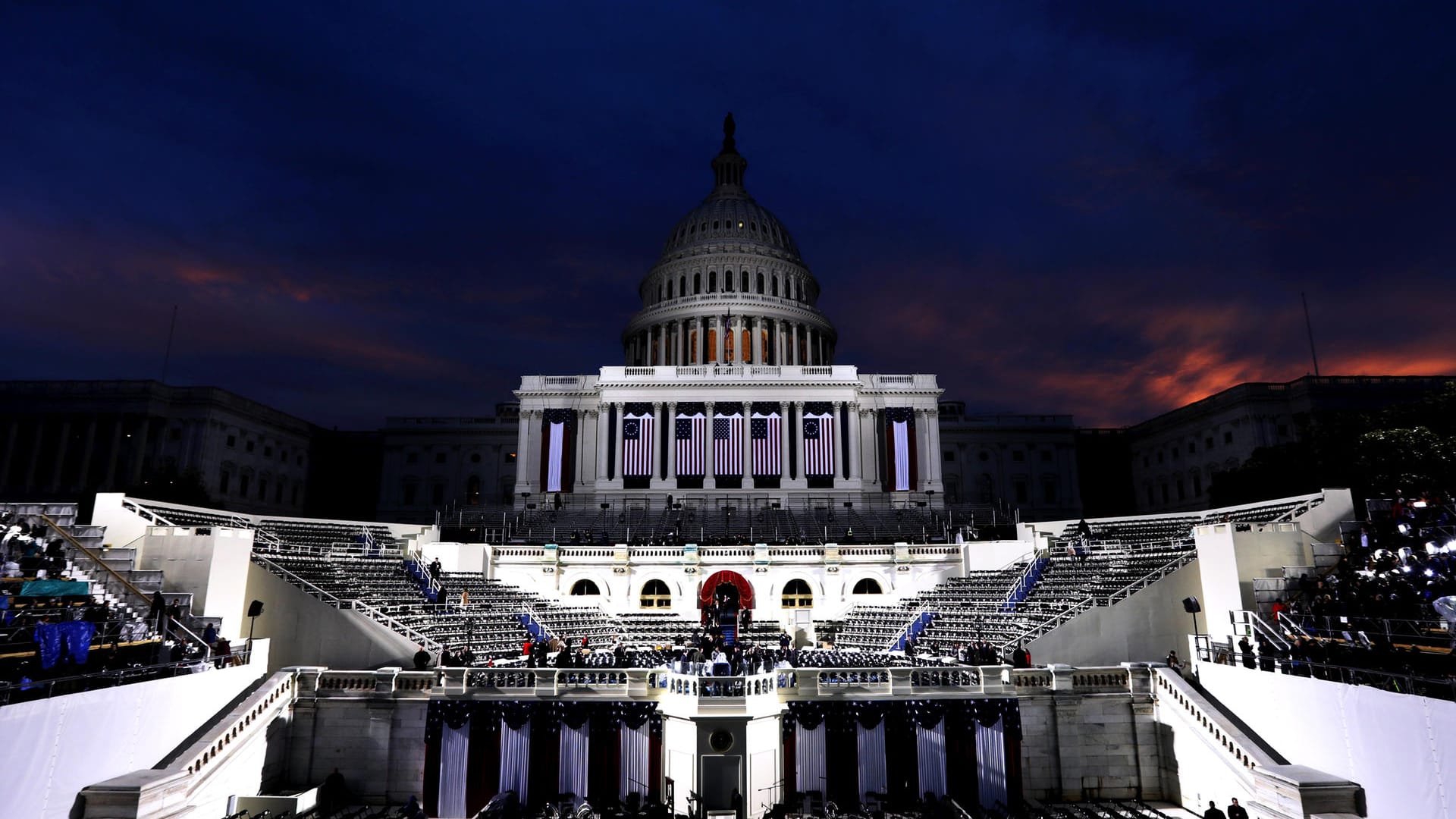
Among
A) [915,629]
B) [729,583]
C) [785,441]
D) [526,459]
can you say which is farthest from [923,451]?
[915,629]

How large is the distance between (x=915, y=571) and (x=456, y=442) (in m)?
72.3

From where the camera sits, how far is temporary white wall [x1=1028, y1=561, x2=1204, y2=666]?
31000mm

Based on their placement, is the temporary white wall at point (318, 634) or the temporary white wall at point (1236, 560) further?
the temporary white wall at point (318, 634)

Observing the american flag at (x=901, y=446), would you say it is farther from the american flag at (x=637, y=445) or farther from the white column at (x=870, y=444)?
the american flag at (x=637, y=445)

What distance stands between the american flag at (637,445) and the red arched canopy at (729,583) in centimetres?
2973

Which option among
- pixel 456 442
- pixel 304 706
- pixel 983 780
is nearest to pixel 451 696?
pixel 304 706

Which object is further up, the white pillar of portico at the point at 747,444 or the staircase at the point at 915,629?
the white pillar of portico at the point at 747,444

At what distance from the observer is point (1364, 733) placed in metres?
19.0

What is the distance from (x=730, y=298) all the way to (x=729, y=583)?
56.1 metres

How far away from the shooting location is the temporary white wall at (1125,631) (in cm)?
3100

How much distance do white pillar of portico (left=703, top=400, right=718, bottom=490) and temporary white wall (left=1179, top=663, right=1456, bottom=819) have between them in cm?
5473

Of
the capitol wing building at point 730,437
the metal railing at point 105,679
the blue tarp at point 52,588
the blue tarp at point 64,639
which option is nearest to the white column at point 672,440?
the capitol wing building at point 730,437

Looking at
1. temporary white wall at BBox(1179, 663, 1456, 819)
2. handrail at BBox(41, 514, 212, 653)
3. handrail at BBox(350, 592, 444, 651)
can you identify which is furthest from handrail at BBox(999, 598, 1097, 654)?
handrail at BBox(41, 514, 212, 653)

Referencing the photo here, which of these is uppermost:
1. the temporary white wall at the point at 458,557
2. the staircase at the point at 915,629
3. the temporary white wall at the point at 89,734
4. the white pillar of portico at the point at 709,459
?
the white pillar of portico at the point at 709,459
